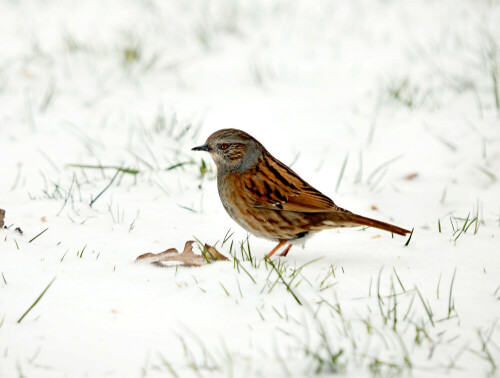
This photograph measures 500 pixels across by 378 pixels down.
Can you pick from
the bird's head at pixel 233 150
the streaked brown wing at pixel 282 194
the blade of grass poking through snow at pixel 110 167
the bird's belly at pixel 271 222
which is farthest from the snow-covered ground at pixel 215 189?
the bird's head at pixel 233 150

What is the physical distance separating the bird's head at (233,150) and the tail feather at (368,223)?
94cm

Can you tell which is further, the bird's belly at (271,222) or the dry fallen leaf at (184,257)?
the bird's belly at (271,222)

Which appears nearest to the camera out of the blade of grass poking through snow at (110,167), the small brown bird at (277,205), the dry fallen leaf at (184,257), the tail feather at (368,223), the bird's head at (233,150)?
the dry fallen leaf at (184,257)

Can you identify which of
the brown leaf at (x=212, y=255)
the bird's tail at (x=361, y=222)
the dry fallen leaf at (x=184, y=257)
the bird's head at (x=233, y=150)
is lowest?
the dry fallen leaf at (x=184, y=257)

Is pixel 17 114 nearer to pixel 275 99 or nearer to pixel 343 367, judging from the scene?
pixel 275 99

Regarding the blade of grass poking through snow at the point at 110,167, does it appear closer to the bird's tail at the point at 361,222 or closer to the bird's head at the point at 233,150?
the bird's head at the point at 233,150

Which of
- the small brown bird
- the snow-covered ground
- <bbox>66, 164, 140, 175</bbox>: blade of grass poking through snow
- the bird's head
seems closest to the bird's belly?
the small brown bird

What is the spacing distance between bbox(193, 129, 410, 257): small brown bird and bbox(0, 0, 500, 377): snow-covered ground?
251 millimetres

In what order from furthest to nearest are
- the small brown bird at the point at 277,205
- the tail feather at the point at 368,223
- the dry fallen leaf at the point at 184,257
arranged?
the small brown bird at the point at 277,205 → the tail feather at the point at 368,223 → the dry fallen leaf at the point at 184,257

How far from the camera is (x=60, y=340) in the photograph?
3275 mm

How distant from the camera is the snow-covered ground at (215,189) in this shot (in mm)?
3273

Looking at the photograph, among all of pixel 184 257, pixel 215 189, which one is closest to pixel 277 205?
pixel 184 257

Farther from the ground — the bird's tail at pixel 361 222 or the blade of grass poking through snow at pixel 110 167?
the bird's tail at pixel 361 222

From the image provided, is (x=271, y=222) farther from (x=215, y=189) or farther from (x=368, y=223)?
(x=215, y=189)
